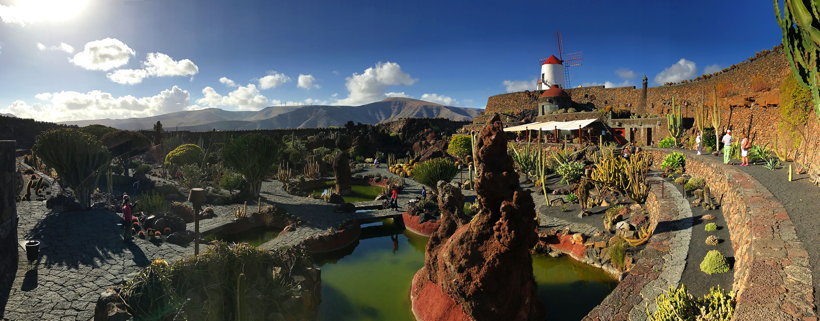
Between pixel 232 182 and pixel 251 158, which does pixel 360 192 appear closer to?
pixel 251 158

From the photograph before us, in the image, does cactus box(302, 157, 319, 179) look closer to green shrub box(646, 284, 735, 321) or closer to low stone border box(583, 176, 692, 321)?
low stone border box(583, 176, 692, 321)

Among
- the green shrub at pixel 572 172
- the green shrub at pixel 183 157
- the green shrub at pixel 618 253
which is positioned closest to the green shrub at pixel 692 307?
the green shrub at pixel 618 253

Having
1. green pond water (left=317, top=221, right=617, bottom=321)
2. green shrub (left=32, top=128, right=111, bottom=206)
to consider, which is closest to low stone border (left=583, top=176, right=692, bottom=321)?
green pond water (left=317, top=221, right=617, bottom=321)

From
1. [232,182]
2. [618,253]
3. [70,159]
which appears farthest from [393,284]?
[70,159]

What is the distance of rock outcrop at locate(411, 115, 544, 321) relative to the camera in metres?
6.29

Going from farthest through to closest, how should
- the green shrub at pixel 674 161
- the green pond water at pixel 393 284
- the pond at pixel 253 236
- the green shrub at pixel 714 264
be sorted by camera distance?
1. the green shrub at pixel 674 161
2. the pond at pixel 253 236
3. the green pond water at pixel 393 284
4. the green shrub at pixel 714 264

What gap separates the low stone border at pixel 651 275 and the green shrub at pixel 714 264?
0.35 m

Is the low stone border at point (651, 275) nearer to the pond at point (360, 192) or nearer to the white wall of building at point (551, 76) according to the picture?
the pond at point (360, 192)

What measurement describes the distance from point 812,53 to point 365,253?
11.8 m

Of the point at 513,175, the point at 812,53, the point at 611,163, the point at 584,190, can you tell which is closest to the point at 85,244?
the point at 513,175

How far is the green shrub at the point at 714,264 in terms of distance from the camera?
6.54m

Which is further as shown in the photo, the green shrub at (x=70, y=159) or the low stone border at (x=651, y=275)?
the green shrub at (x=70, y=159)

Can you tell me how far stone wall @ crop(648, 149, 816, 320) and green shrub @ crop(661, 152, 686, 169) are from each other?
6.86 meters

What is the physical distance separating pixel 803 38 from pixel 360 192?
62.8ft
